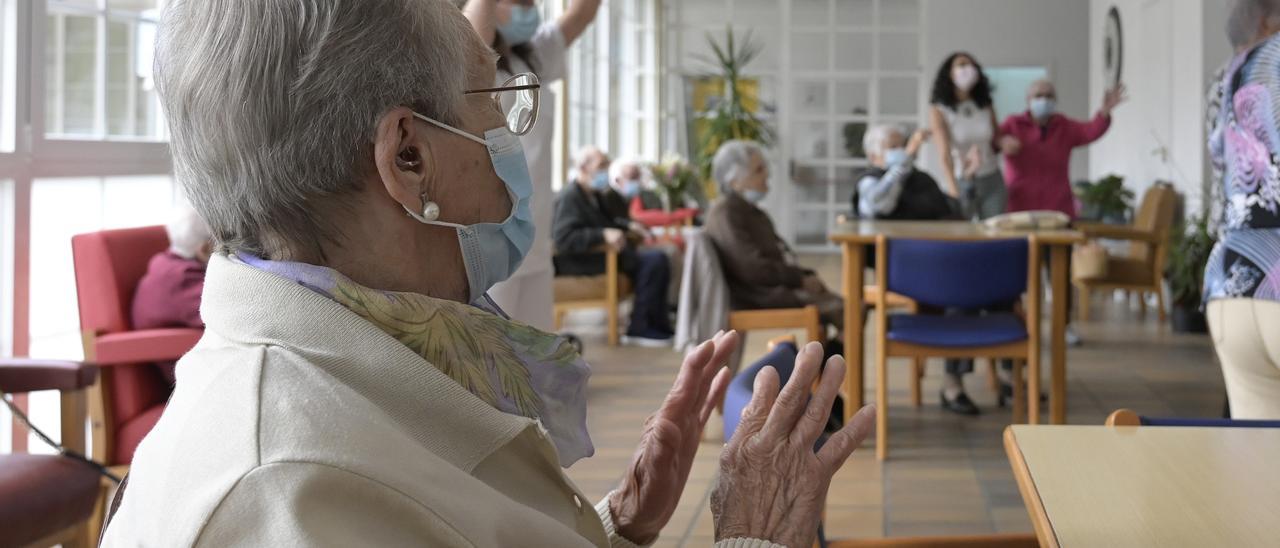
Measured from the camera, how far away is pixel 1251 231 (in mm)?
2592

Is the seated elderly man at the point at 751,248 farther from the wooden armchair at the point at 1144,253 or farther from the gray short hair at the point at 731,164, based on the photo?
A: the wooden armchair at the point at 1144,253

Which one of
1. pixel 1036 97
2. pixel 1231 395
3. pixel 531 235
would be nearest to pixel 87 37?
pixel 531 235

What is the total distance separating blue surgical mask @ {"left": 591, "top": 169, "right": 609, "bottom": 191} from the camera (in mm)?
7710

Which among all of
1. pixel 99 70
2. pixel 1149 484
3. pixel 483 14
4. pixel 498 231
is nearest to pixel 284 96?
pixel 498 231

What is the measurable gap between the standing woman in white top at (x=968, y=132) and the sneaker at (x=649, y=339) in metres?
1.78

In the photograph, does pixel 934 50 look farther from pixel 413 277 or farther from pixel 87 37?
pixel 413 277

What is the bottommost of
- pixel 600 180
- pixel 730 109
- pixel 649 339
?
pixel 649 339

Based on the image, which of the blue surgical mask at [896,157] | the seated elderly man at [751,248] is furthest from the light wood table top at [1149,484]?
the blue surgical mask at [896,157]

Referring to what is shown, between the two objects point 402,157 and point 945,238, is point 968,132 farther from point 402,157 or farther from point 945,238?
point 402,157

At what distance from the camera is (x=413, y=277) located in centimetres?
117

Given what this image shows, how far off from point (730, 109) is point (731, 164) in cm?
890

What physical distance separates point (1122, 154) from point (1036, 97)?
16.5 feet

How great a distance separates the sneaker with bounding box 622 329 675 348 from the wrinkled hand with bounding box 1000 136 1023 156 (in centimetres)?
210

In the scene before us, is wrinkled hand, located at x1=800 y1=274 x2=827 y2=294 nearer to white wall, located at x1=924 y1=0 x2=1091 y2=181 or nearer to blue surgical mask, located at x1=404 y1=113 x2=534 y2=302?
blue surgical mask, located at x1=404 y1=113 x2=534 y2=302
